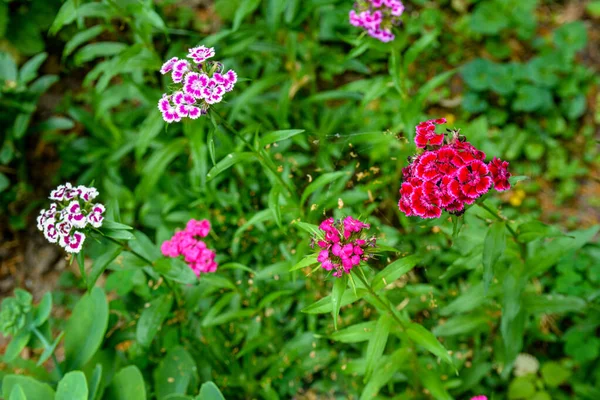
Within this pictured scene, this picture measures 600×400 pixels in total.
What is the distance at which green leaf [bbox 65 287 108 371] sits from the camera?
120 inches

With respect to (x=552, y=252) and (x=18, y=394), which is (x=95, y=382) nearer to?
(x=18, y=394)

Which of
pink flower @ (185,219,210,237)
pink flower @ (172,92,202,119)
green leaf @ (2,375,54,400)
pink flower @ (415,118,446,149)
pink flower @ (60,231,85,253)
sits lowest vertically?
green leaf @ (2,375,54,400)

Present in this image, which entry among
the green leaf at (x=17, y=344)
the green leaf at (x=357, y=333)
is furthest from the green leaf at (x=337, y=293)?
the green leaf at (x=17, y=344)

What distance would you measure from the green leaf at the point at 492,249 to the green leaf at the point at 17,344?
7.70ft

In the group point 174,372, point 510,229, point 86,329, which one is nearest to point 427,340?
point 510,229

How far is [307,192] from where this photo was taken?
2830 millimetres

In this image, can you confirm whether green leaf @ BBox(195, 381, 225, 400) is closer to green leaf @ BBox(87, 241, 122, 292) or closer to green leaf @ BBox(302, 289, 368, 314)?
green leaf @ BBox(302, 289, 368, 314)

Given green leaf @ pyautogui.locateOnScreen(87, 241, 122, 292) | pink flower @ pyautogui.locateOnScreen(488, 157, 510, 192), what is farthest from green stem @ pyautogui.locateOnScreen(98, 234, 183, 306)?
pink flower @ pyautogui.locateOnScreen(488, 157, 510, 192)

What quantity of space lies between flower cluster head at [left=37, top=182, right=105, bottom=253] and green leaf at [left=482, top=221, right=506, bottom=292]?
65.4 inches

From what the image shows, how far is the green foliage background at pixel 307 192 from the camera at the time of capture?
9.60ft

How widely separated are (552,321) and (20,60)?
173 inches

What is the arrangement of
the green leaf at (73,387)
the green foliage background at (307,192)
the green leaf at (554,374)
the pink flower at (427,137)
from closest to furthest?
the pink flower at (427,137) → the green leaf at (73,387) → the green foliage background at (307,192) → the green leaf at (554,374)

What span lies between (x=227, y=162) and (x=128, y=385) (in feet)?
4.15

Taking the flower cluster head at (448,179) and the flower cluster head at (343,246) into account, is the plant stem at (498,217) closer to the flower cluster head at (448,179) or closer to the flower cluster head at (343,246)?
the flower cluster head at (448,179)
